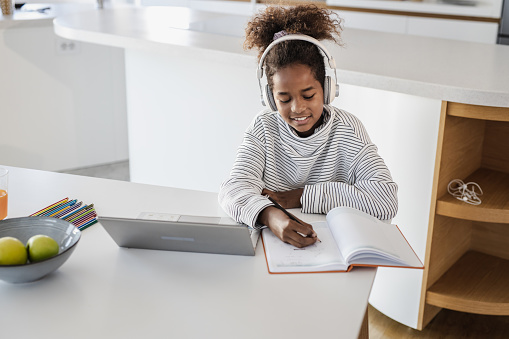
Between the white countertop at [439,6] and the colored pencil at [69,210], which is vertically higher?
the white countertop at [439,6]

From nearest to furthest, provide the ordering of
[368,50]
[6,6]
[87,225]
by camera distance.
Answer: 1. [87,225]
2. [368,50]
3. [6,6]

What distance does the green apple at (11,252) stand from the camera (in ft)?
3.26

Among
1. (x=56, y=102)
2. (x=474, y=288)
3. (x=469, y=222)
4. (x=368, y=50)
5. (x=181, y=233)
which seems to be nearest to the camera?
(x=181, y=233)

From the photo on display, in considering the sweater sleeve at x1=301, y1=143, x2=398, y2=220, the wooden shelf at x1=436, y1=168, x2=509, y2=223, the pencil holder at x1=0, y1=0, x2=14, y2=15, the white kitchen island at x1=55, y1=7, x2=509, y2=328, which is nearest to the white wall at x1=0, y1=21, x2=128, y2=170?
the pencil holder at x1=0, y1=0, x2=14, y2=15

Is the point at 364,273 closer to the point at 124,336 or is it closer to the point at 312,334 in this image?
the point at 312,334

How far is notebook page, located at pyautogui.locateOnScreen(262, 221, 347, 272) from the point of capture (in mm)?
1094

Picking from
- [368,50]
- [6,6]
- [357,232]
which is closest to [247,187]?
[357,232]

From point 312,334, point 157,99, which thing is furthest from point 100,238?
point 157,99

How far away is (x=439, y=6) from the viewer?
141 inches

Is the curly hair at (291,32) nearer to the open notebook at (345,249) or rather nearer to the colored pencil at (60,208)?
the open notebook at (345,249)

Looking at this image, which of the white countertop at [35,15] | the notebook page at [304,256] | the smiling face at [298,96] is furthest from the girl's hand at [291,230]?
the white countertop at [35,15]

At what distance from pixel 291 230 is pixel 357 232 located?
127 millimetres

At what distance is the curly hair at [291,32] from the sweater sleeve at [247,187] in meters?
0.17

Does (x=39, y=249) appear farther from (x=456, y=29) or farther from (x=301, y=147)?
(x=456, y=29)
